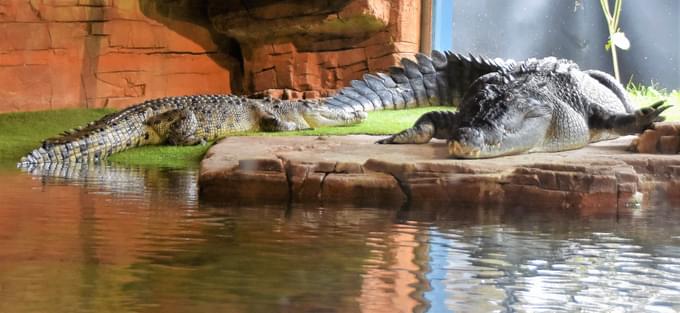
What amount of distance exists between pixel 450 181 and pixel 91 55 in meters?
6.40

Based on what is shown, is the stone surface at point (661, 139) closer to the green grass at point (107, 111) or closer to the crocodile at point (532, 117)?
the crocodile at point (532, 117)

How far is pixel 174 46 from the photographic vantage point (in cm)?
1023

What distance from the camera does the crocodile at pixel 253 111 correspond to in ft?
22.2

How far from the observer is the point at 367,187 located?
412cm

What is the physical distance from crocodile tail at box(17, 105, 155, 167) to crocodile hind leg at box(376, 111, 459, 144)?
2367mm

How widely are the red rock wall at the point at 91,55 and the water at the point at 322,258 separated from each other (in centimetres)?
537

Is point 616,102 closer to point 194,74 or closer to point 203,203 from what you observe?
point 203,203

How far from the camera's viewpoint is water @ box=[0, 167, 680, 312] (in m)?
2.05

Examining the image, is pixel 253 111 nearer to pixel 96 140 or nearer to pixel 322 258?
pixel 96 140

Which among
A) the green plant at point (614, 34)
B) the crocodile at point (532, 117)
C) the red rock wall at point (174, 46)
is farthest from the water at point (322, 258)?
the green plant at point (614, 34)

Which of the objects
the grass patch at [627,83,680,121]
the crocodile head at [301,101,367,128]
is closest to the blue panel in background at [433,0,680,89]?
the grass patch at [627,83,680,121]

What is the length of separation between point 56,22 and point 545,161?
646cm

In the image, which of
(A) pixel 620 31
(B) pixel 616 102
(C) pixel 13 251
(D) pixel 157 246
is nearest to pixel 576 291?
(D) pixel 157 246

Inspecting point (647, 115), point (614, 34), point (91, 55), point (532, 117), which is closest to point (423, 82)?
point (614, 34)
